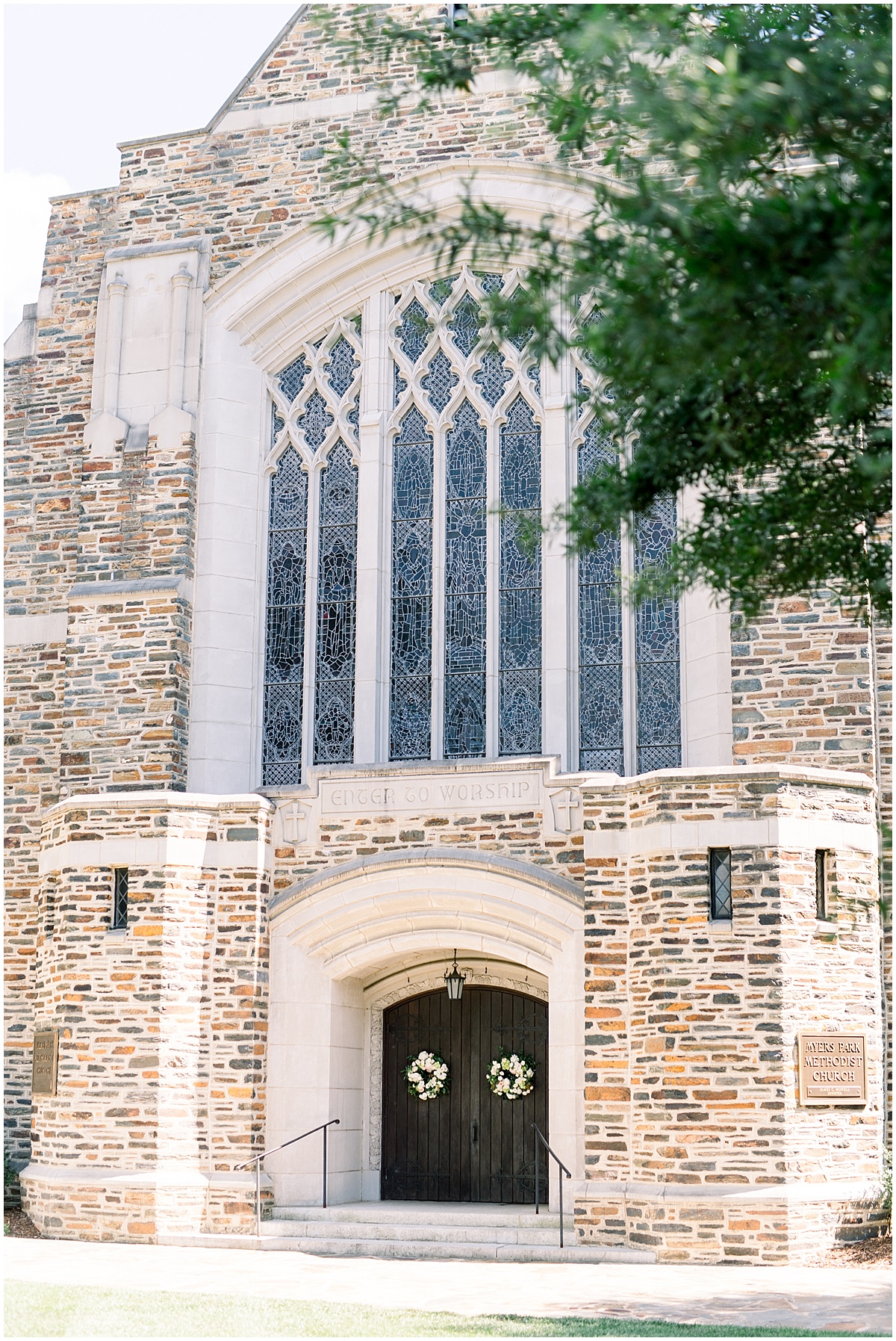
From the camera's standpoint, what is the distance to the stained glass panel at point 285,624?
1439 cm

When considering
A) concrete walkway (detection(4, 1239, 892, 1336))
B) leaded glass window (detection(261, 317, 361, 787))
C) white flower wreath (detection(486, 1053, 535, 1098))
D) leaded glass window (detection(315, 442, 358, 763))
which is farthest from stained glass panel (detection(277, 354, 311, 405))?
concrete walkway (detection(4, 1239, 892, 1336))

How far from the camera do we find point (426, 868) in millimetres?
12742

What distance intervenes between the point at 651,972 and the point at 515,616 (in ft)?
12.2

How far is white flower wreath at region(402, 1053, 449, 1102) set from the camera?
13.6 meters

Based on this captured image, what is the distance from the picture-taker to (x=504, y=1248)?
1139cm

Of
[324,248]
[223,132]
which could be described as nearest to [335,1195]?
[324,248]

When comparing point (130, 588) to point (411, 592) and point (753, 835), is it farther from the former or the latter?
point (753, 835)

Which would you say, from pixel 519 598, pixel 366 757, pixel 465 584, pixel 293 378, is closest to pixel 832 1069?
pixel 366 757

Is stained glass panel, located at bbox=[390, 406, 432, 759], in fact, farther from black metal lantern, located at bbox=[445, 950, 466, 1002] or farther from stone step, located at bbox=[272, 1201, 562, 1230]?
stone step, located at bbox=[272, 1201, 562, 1230]

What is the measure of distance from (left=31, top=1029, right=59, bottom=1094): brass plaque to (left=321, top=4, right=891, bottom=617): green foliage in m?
7.51

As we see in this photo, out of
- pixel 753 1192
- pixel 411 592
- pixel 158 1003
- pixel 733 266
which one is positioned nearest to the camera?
pixel 733 266

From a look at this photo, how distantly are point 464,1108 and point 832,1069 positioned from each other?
371 cm

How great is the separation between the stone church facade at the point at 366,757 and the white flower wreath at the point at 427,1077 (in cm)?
17

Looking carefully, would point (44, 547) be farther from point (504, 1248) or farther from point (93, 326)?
point (504, 1248)
